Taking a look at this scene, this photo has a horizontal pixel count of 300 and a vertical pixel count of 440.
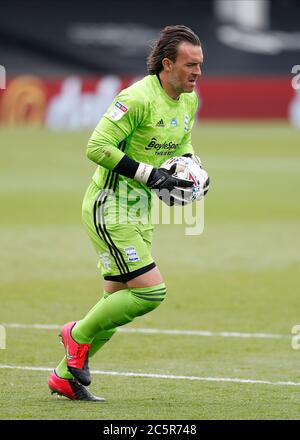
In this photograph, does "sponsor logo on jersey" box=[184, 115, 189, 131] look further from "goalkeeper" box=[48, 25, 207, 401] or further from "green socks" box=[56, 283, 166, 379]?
"green socks" box=[56, 283, 166, 379]

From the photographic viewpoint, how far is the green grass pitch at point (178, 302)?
7711mm

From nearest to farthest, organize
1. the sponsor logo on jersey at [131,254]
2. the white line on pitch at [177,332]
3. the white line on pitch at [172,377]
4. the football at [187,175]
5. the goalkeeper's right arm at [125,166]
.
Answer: the goalkeeper's right arm at [125,166], the sponsor logo on jersey at [131,254], the football at [187,175], the white line on pitch at [172,377], the white line on pitch at [177,332]

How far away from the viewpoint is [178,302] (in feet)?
41.0

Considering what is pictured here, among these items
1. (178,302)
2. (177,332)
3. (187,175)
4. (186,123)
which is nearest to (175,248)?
(178,302)

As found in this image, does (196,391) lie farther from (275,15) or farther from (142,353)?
(275,15)

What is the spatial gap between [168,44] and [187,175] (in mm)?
967

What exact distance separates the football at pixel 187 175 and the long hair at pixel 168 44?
0.70 m

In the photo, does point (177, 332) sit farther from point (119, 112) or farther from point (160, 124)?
point (119, 112)

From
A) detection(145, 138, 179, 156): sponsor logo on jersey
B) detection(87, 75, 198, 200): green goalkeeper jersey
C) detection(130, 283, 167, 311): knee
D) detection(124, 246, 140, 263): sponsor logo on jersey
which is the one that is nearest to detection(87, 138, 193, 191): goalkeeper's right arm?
detection(87, 75, 198, 200): green goalkeeper jersey

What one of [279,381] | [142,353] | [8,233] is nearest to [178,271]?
[8,233]

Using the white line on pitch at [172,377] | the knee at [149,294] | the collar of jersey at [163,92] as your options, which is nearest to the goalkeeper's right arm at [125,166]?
the collar of jersey at [163,92]

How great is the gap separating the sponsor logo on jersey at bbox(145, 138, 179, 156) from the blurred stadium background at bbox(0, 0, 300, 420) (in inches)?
69.3

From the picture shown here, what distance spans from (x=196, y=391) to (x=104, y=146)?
1.95 m

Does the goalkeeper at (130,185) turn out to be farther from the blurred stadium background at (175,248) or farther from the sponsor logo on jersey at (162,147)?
the blurred stadium background at (175,248)
